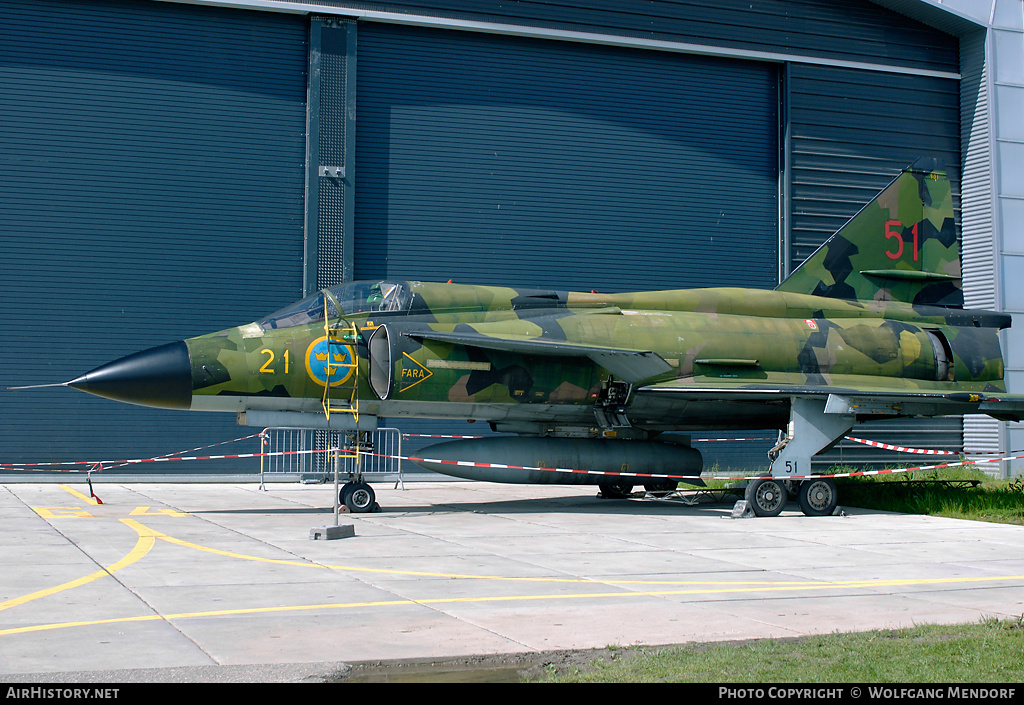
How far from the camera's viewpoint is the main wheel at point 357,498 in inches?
473

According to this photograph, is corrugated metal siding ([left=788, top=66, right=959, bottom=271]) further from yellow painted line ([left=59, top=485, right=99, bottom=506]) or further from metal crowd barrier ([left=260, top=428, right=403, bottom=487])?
yellow painted line ([left=59, top=485, right=99, bottom=506])

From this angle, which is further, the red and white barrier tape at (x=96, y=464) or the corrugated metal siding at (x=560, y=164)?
the corrugated metal siding at (x=560, y=164)

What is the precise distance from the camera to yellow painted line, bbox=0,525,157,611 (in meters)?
6.03

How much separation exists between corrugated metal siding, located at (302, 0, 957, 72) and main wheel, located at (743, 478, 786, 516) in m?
11.4

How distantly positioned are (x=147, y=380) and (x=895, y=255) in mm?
Result: 11658

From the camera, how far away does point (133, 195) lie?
17250 mm

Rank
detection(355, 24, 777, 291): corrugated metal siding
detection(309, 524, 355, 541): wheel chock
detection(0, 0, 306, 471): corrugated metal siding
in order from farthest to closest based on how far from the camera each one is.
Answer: detection(355, 24, 777, 291): corrugated metal siding, detection(0, 0, 306, 471): corrugated metal siding, detection(309, 524, 355, 541): wheel chock

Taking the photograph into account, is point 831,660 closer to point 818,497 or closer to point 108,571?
point 108,571

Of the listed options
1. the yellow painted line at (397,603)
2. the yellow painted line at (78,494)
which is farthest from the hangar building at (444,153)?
the yellow painted line at (397,603)

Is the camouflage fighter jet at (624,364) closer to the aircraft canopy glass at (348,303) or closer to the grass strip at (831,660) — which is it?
the aircraft canopy glass at (348,303)

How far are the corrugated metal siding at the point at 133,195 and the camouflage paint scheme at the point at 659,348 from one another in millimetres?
6370

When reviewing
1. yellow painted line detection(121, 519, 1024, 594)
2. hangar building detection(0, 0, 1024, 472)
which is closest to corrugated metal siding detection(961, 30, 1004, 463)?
hangar building detection(0, 0, 1024, 472)

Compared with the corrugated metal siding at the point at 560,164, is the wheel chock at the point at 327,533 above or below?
below

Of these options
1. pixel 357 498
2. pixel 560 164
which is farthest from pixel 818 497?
pixel 560 164
